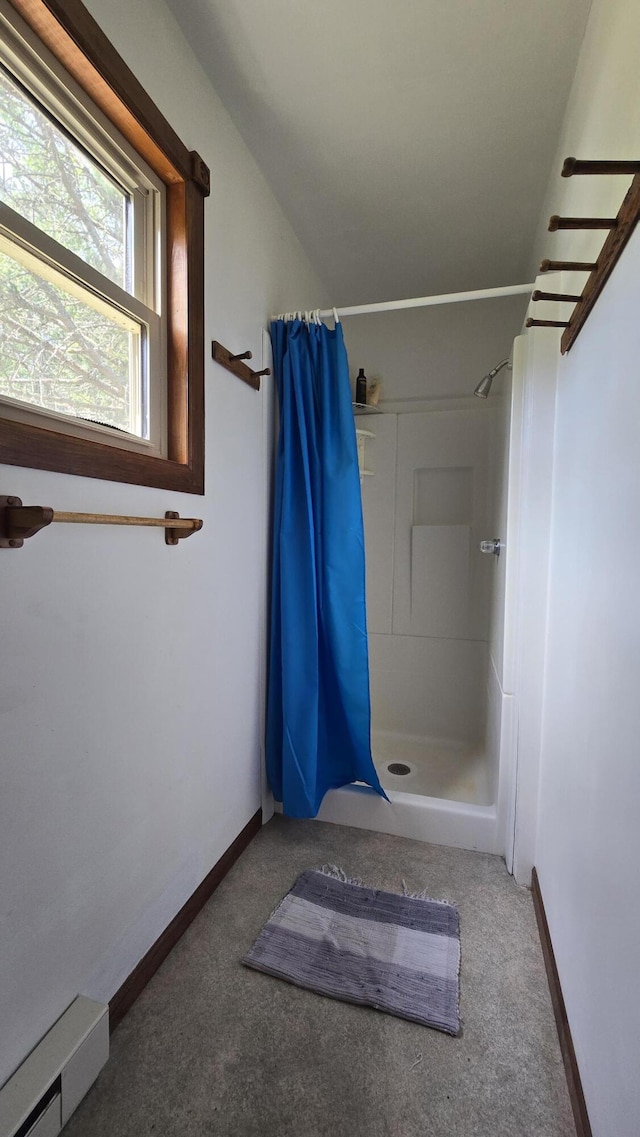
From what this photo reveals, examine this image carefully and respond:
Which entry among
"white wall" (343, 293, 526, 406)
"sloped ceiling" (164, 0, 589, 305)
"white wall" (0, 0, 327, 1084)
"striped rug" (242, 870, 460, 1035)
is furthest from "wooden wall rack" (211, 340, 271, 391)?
"striped rug" (242, 870, 460, 1035)

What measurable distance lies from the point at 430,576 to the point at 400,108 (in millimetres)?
1882

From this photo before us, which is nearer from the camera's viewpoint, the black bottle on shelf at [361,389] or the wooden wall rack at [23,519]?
the wooden wall rack at [23,519]

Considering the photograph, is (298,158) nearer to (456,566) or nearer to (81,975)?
(456,566)

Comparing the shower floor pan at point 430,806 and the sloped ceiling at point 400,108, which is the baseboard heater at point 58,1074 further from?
the sloped ceiling at point 400,108

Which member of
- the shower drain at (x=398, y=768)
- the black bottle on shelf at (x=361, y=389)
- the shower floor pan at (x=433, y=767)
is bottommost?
the shower drain at (x=398, y=768)

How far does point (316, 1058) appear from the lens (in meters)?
1.09

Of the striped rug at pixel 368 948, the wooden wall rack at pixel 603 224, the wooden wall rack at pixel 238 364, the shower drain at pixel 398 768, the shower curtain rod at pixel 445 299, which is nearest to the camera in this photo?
the wooden wall rack at pixel 603 224

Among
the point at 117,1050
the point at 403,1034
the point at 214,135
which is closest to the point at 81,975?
the point at 117,1050

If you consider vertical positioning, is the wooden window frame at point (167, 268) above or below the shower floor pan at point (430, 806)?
above

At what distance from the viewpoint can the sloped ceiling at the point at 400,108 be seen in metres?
1.26

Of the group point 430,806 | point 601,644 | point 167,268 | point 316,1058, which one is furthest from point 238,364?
Answer: point 316,1058

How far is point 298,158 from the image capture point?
5.68 feet

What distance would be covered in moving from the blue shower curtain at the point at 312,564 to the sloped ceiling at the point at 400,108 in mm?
569

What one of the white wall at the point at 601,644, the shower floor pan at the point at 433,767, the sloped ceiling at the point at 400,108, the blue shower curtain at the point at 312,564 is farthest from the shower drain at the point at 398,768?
the sloped ceiling at the point at 400,108
